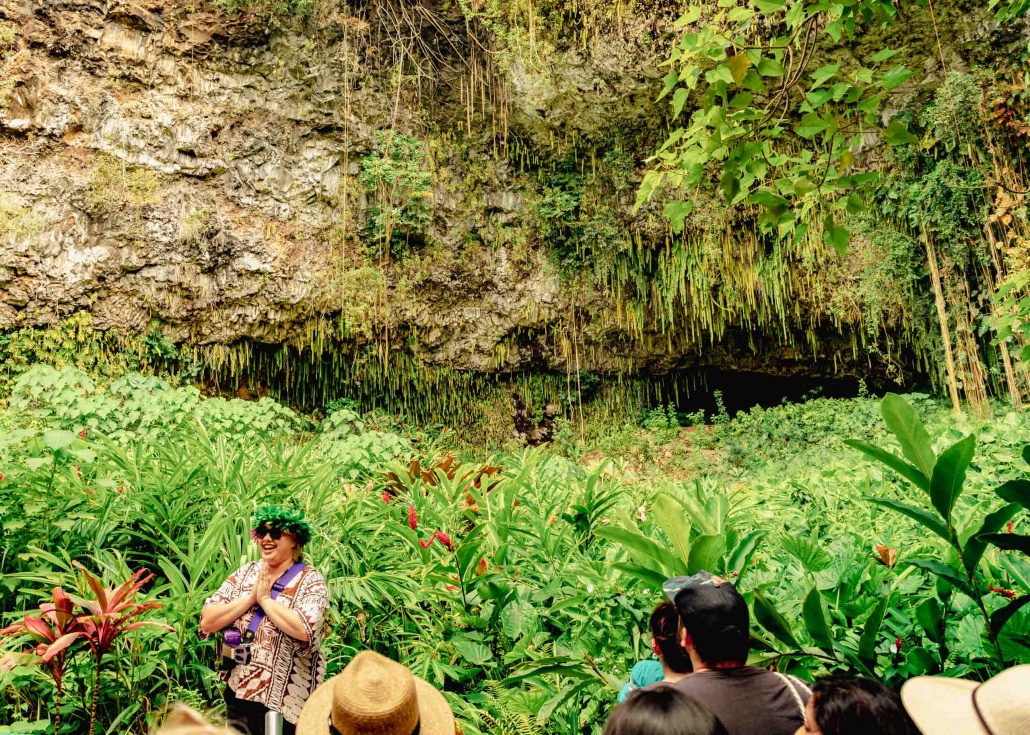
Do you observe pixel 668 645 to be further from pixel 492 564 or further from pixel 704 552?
pixel 492 564

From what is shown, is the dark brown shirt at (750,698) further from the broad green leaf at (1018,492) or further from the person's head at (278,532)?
the person's head at (278,532)

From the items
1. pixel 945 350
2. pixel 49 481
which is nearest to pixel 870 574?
pixel 49 481

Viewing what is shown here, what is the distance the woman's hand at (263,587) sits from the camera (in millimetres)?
2092

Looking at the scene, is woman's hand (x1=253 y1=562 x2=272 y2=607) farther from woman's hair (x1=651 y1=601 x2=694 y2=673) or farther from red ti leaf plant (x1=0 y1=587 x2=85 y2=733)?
woman's hair (x1=651 y1=601 x2=694 y2=673)

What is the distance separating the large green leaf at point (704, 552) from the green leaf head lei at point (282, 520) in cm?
140

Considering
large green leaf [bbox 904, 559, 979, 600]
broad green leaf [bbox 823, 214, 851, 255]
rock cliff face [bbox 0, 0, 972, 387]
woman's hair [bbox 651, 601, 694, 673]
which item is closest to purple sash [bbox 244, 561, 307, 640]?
woman's hair [bbox 651, 601, 694, 673]

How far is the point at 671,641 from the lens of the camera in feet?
5.75

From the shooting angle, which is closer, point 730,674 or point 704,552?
point 730,674

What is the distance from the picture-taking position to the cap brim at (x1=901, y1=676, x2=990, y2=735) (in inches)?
42.0

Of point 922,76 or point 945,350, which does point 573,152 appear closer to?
point 922,76

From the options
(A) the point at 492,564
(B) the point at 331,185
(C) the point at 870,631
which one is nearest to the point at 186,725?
(C) the point at 870,631

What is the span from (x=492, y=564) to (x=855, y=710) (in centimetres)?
181

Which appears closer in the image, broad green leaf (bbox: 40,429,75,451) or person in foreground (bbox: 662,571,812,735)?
person in foreground (bbox: 662,571,812,735)

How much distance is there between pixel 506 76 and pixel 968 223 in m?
6.61
